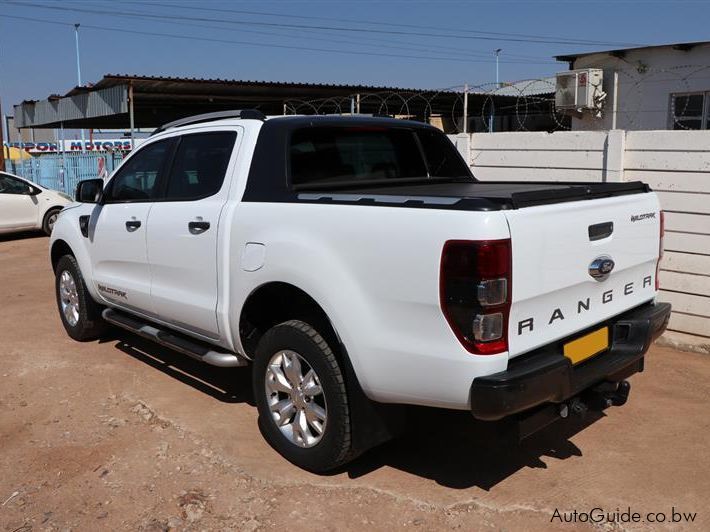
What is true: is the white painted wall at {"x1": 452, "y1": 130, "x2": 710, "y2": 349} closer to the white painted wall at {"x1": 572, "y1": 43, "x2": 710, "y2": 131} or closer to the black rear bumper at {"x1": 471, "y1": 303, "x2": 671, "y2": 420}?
the black rear bumper at {"x1": 471, "y1": 303, "x2": 671, "y2": 420}

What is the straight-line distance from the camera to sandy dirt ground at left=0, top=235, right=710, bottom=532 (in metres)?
3.28

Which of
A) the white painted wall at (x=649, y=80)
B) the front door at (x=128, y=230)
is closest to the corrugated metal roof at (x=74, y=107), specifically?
the white painted wall at (x=649, y=80)

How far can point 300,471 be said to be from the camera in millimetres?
3713

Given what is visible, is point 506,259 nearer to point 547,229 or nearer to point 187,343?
point 547,229

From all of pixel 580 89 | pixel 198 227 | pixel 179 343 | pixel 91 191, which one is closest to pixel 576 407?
pixel 198 227

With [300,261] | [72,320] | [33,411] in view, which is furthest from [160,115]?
[300,261]

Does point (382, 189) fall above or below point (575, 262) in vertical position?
above

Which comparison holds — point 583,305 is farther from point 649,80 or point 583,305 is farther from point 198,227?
point 649,80

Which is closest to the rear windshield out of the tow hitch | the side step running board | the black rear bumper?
the side step running board

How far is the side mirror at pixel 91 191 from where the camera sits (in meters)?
5.54

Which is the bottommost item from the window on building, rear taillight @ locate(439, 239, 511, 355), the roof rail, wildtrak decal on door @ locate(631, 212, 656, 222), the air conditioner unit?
rear taillight @ locate(439, 239, 511, 355)

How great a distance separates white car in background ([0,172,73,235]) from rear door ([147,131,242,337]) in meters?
10.6

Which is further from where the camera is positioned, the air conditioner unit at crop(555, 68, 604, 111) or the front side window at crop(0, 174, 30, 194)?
the front side window at crop(0, 174, 30, 194)

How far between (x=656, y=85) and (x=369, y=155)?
10.7 meters
